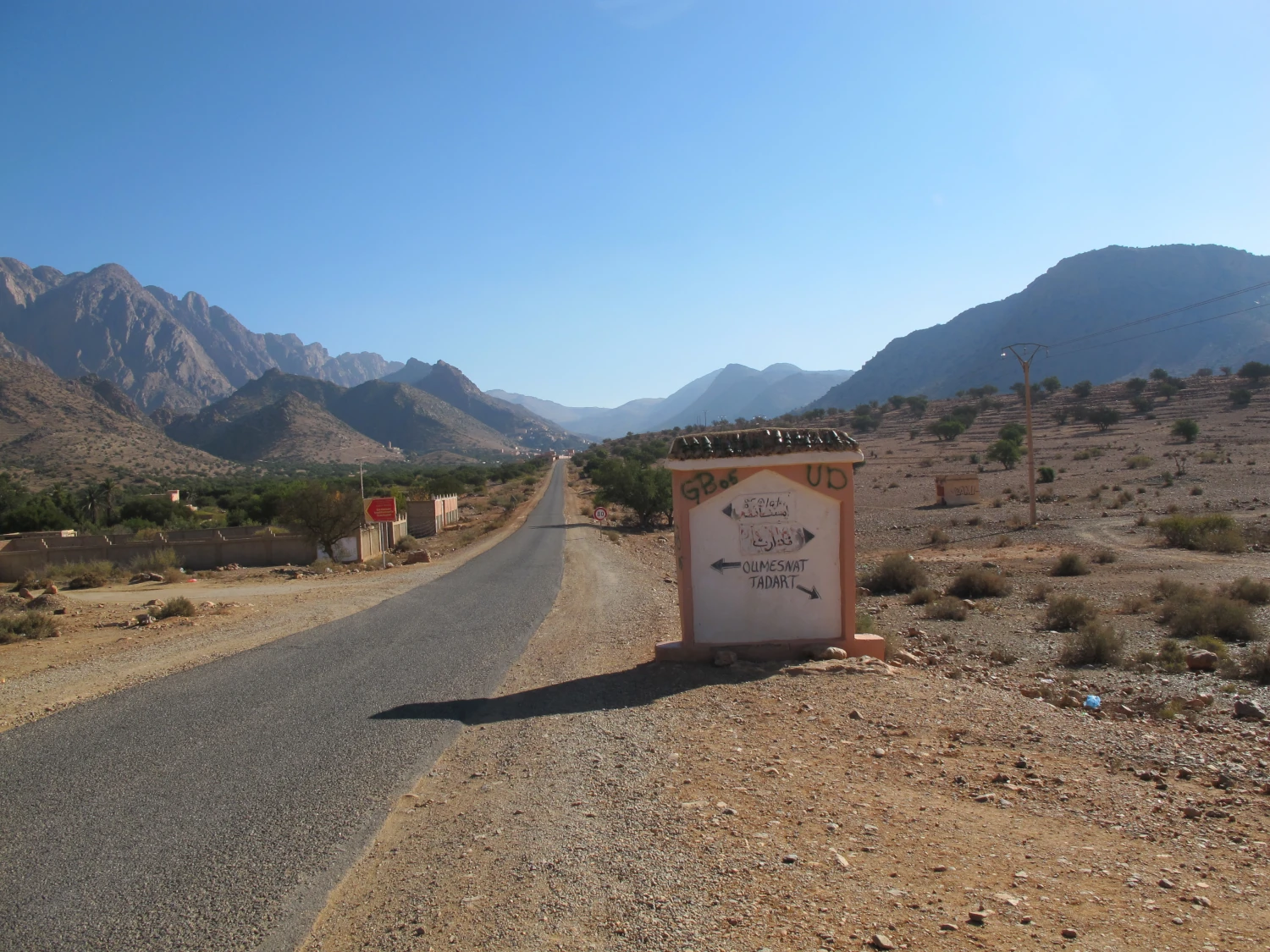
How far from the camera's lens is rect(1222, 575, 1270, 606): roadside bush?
17.4m

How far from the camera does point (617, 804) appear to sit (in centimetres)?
613

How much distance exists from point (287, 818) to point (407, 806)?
0.83 m

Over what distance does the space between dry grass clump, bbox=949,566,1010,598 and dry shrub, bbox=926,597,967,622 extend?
2758mm

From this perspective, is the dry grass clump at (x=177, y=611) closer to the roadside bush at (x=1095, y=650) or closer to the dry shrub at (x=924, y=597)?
the dry shrub at (x=924, y=597)

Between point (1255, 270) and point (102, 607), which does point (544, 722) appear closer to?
point (102, 607)

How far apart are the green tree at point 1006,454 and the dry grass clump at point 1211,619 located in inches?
2095

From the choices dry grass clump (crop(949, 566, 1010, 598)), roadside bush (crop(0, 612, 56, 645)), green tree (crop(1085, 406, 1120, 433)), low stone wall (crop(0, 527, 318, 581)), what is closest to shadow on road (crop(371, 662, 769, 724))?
roadside bush (crop(0, 612, 56, 645))

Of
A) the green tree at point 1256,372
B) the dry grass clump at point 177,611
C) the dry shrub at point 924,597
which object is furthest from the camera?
the green tree at point 1256,372

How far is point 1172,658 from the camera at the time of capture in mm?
12789

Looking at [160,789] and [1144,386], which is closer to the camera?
[160,789]

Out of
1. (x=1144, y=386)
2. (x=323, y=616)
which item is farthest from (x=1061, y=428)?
(x=323, y=616)

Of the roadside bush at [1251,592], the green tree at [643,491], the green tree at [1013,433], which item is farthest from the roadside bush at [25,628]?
the green tree at [1013,433]

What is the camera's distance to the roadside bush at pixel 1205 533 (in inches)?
1026

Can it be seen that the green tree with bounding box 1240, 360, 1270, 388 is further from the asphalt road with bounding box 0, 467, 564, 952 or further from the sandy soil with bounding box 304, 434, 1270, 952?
the asphalt road with bounding box 0, 467, 564, 952
